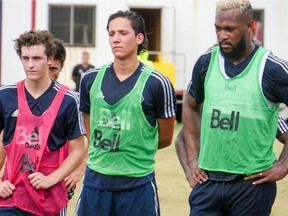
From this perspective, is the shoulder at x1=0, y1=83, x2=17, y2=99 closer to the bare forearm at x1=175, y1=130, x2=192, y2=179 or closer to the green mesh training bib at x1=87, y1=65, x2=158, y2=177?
the green mesh training bib at x1=87, y1=65, x2=158, y2=177

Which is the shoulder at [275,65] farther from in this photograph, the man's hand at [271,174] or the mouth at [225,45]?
the man's hand at [271,174]

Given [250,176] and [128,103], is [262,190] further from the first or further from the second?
[128,103]

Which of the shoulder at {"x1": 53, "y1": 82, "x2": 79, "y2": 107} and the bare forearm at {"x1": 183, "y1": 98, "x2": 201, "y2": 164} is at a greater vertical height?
the shoulder at {"x1": 53, "y1": 82, "x2": 79, "y2": 107}

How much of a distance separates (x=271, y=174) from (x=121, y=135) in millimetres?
1167

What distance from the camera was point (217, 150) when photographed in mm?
6180

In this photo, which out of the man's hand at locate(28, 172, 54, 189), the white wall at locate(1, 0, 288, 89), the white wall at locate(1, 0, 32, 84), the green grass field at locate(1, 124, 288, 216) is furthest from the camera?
the white wall at locate(1, 0, 288, 89)

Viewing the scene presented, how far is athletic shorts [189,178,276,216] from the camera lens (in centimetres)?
618

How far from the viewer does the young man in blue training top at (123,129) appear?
670 cm

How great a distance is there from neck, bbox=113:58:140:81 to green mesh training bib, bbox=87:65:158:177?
12cm

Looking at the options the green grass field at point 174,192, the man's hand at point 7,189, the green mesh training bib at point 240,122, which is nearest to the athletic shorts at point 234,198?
the green mesh training bib at point 240,122

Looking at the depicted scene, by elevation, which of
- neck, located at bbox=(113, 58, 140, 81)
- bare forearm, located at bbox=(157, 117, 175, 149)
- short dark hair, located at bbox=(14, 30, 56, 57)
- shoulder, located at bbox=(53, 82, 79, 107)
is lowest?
bare forearm, located at bbox=(157, 117, 175, 149)

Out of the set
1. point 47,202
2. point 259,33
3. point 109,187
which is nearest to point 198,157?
point 109,187

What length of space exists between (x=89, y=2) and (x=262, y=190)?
941 inches

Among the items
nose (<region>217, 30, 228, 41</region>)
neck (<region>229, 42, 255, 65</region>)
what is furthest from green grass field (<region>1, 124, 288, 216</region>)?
nose (<region>217, 30, 228, 41</region>)
